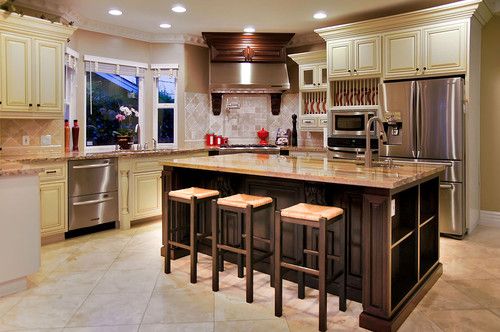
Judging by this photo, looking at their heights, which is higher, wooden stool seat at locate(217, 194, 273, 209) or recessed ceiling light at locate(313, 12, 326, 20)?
recessed ceiling light at locate(313, 12, 326, 20)

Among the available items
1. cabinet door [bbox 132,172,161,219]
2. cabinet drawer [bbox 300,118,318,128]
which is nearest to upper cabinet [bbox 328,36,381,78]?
cabinet drawer [bbox 300,118,318,128]

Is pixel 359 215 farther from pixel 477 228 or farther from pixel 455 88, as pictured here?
pixel 477 228

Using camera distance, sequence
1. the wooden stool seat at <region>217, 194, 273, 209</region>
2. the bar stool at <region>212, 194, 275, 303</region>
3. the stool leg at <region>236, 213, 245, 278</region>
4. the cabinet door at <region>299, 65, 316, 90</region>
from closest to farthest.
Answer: the bar stool at <region>212, 194, 275, 303</region>
the wooden stool seat at <region>217, 194, 273, 209</region>
the stool leg at <region>236, 213, 245, 278</region>
the cabinet door at <region>299, 65, 316, 90</region>

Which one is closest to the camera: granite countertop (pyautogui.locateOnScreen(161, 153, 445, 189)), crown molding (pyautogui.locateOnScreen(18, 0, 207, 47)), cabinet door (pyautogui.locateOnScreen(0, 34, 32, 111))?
granite countertop (pyautogui.locateOnScreen(161, 153, 445, 189))

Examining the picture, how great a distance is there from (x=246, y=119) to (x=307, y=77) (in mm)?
1281

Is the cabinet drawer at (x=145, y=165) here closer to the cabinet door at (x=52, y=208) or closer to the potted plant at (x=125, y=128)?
the potted plant at (x=125, y=128)

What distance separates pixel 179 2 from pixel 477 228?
4480mm

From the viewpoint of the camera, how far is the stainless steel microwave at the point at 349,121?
5.20 meters

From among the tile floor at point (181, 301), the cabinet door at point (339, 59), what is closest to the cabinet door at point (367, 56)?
the cabinet door at point (339, 59)

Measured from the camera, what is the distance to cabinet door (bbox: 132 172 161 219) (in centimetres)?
507

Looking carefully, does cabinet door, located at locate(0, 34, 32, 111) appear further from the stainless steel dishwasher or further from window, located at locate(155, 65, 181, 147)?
window, located at locate(155, 65, 181, 147)

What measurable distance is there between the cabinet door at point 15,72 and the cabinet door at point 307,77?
3.65m

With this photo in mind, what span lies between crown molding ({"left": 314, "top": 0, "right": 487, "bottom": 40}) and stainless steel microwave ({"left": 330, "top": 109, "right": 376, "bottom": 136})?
0.99 meters

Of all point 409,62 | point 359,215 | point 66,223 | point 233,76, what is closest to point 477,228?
point 409,62
